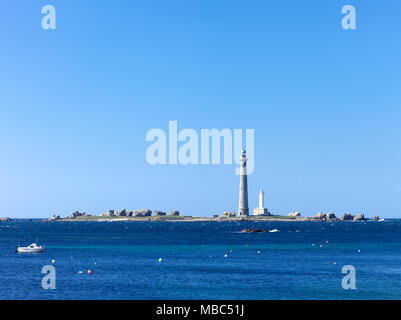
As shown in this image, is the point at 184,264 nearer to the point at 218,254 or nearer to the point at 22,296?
the point at 218,254

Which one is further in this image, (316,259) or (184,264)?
(316,259)

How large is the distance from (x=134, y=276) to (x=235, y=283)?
57.9ft

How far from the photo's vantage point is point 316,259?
115m

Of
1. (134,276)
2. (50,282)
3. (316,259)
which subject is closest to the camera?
(50,282)

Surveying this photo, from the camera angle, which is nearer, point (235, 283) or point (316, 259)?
point (235, 283)

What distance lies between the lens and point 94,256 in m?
123

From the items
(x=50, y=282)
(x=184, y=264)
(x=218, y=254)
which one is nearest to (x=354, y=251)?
(x=218, y=254)
